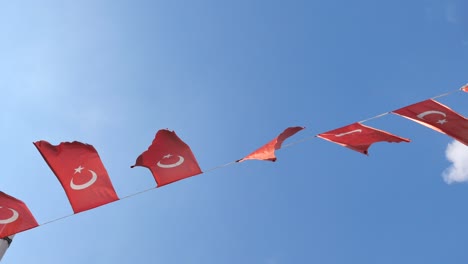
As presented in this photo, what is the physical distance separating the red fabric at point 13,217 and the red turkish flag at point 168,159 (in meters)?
2.72

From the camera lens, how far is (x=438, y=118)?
35.5ft

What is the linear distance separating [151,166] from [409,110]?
21.2 ft

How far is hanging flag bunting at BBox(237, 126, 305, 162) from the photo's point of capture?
9070 millimetres

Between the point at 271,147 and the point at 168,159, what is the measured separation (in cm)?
235

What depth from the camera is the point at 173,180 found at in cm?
943

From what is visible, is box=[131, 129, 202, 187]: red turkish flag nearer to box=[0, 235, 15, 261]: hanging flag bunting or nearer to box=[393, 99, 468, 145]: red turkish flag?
box=[0, 235, 15, 261]: hanging flag bunting

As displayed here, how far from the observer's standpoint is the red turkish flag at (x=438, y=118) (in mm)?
10648

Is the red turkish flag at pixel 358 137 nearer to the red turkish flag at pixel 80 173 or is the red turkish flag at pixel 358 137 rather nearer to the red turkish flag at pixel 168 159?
the red turkish flag at pixel 168 159

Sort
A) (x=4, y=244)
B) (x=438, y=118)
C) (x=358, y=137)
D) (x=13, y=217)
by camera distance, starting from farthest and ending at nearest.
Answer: (x=438, y=118)
(x=4, y=244)
(x=358, y=137)
(x=13, y=217)

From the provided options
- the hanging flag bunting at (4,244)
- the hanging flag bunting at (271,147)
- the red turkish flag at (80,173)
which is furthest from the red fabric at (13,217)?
the hanging flag bunting at (271,147)

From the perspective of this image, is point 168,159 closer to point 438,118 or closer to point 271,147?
point 271,147

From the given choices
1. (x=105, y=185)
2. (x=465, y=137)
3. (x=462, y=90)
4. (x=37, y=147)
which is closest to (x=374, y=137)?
(x=465, y=137)

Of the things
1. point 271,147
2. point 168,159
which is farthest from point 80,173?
point 271,147

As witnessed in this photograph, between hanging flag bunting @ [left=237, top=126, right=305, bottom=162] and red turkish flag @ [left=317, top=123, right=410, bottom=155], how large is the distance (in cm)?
94
